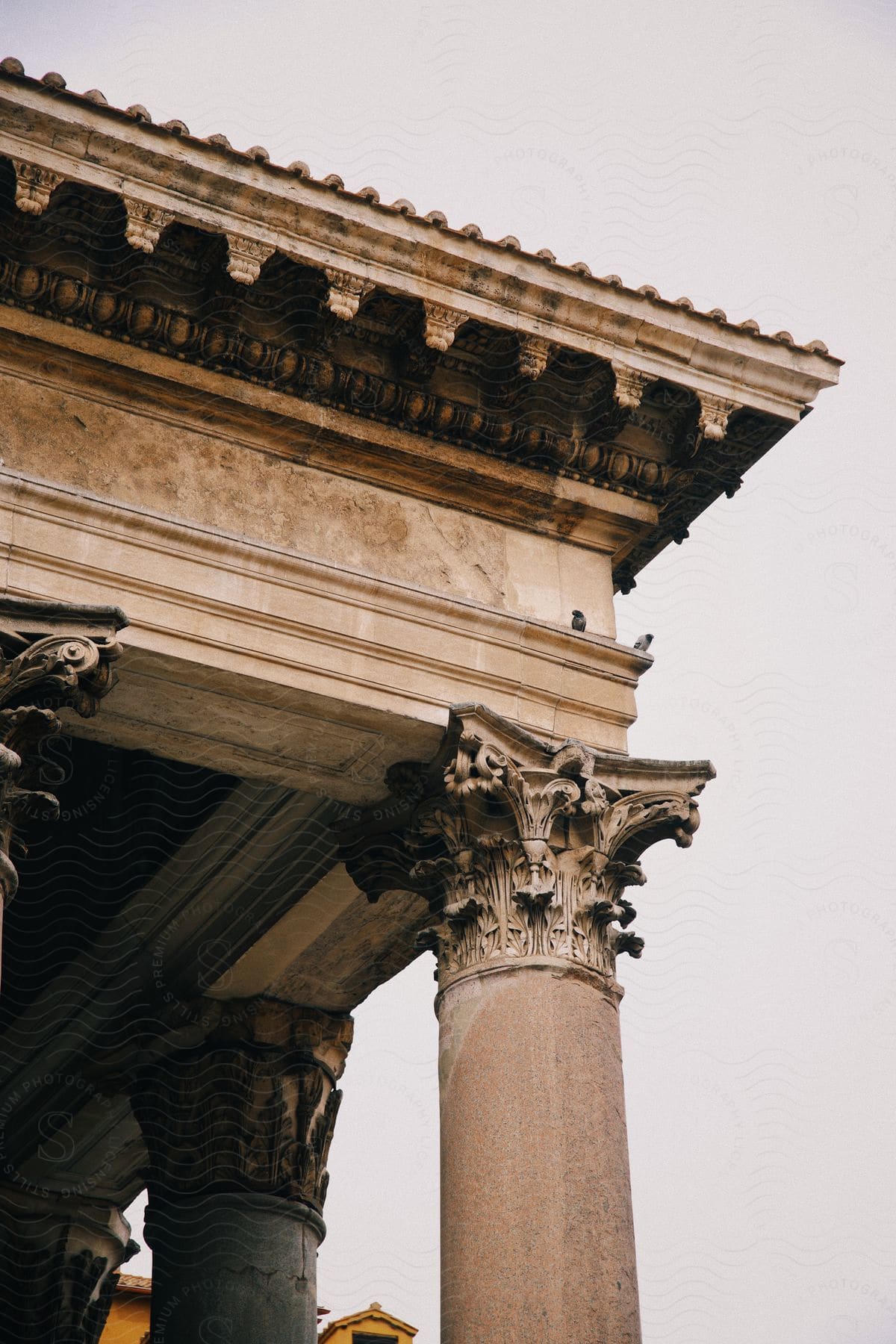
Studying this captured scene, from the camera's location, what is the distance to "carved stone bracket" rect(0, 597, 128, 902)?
10.5 m

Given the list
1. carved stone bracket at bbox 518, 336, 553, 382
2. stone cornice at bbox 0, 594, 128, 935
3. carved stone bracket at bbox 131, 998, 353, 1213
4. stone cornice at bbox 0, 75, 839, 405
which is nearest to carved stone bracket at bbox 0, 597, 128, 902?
stone cornice at bbox 0, 594, 128, 935

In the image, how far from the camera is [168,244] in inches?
470

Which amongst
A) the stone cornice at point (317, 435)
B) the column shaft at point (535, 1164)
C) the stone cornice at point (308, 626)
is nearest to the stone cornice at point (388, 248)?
the stone cornice at point (317, 435)

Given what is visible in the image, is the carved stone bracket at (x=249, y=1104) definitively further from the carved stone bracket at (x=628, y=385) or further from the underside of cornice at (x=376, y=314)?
the carved stone bracket at (x=628, y=385)

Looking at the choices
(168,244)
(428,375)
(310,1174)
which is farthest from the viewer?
(310,1174)

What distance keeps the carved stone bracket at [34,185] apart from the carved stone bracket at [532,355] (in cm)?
314

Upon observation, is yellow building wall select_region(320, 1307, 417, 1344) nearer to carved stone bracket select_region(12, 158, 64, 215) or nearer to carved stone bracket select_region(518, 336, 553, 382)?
carved stone bracket select_region(518, 336, 553, 382)

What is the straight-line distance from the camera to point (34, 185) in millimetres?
11359

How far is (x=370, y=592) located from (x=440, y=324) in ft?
5.85

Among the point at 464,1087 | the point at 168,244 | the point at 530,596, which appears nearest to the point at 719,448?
the point at 530,596

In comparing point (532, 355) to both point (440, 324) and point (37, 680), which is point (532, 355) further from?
point (37, 680)

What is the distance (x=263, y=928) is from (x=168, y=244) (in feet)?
18.2

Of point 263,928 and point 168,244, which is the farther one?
point 263,928

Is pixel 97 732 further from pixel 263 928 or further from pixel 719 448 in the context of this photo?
pixel 719 448
